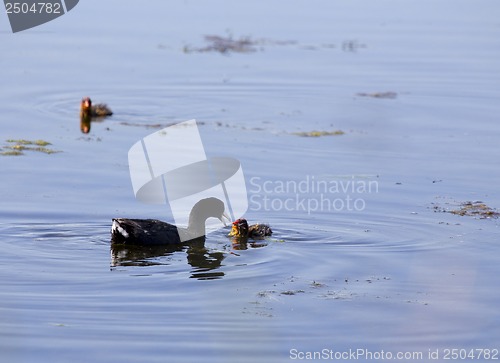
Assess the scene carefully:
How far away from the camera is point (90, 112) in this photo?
17250 millimetres

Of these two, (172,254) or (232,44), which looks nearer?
(172,254)

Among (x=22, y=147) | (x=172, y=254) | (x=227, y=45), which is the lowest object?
(x=172, y=254)

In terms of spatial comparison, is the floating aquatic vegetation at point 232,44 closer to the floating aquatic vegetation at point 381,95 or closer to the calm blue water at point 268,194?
the calm blue water at point 268,194

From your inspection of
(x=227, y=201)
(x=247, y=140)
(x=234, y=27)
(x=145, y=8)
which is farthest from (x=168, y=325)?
(x=145, y=8)

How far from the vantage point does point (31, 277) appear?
9898 millimetres

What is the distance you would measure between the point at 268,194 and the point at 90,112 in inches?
196

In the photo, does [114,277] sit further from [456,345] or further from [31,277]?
[456,345]

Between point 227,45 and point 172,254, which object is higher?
point 227,45

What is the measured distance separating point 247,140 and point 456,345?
7.91m

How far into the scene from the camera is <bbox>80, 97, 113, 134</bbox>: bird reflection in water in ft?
56.0

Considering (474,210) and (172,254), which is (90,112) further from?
(474,210)

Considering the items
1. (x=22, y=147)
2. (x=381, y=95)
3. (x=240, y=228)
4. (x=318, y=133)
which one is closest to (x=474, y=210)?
(x=240, y=228)

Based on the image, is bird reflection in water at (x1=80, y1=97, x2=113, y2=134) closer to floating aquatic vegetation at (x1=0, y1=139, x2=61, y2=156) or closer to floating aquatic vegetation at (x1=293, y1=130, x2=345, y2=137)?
floating aquatic vegetation at (x1=0, y1=139, x2=61, y2=156)

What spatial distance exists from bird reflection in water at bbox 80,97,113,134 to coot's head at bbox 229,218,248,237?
5683 millimetres
